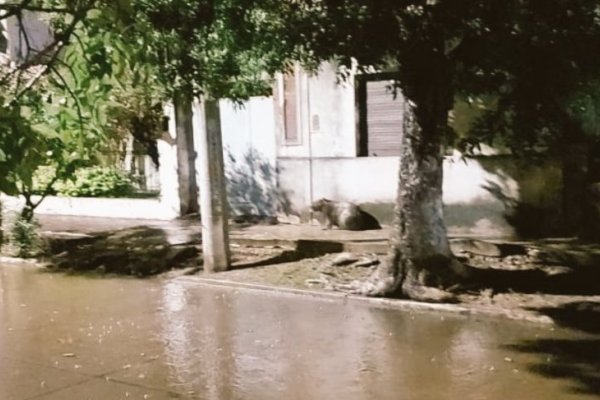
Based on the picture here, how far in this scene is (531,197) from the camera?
12.1 m

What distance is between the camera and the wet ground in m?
6.34

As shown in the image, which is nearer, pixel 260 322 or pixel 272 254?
pixel 260 322

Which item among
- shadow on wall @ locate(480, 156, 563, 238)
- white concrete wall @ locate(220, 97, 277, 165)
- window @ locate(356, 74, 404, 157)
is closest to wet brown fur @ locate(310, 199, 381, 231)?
window @ locate(356, 74, 404, 157)

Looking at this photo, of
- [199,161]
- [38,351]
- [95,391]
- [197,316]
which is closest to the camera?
[95,391]

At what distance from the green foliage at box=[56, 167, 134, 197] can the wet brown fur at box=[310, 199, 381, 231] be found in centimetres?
507

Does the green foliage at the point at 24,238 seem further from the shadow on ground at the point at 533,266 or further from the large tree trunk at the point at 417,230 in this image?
the shadow on ground at the point at 533,266

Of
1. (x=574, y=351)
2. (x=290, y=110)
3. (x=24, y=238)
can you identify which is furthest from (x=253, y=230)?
(x=574, y=351)

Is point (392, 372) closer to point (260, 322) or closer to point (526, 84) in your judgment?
point (260, 322)

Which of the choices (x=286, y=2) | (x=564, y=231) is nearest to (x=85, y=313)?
(x=286, y=2)

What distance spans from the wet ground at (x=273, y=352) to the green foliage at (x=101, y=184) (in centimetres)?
711

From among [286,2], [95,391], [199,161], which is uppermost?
[286,2]

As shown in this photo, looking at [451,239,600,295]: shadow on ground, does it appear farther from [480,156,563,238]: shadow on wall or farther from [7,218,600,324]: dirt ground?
[480,156,563,238]: shadow on wall

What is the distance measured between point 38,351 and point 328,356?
103 inches

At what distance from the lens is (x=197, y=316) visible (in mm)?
8867
